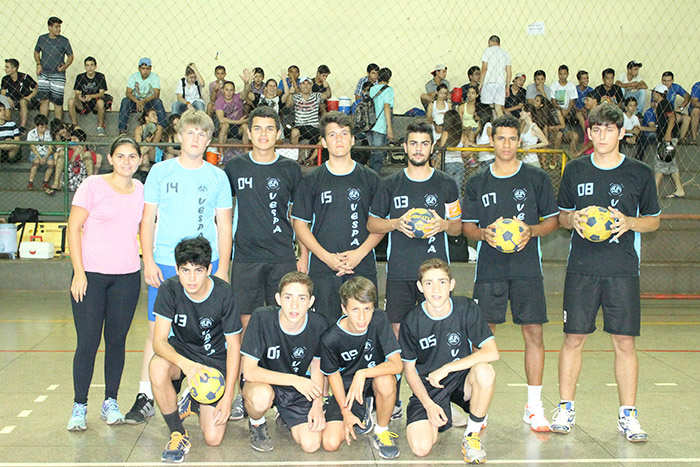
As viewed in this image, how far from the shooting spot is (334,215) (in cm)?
484

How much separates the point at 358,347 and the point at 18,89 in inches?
443

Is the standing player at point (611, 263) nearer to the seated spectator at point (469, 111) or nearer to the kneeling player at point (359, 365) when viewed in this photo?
the kneeling player at point (359, 365)

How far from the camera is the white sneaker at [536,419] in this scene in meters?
4.55

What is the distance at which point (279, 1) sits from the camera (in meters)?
13.7

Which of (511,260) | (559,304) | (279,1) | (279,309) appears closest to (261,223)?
(279,309)

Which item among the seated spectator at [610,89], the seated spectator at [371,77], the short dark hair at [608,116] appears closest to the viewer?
the short dark hair at [608,116]

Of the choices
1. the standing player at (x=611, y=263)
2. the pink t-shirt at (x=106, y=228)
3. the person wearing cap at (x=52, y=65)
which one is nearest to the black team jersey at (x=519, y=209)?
the standing player at (x=611, y=263)

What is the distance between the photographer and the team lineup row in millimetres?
4230

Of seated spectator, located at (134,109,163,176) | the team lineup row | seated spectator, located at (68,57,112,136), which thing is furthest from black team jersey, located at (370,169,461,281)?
seated spectator, located at (68,57,112,136)

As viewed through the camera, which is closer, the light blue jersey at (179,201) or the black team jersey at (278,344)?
the black team jersey at (278,344)

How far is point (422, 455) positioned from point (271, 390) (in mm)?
957

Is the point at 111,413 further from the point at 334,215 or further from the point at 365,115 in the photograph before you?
the point at 365,115

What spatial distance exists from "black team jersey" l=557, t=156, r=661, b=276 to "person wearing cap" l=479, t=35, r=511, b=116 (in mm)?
8408

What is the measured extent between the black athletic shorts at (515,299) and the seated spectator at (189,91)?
369 inches
